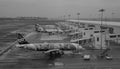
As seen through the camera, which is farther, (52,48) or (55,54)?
(52,48)

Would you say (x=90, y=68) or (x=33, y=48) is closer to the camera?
(x=90, y=68)

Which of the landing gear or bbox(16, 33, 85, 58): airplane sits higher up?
bbox(16, 33, 85, 58): airplane

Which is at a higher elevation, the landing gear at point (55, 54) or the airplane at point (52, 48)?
the airplane at point (52, 48)

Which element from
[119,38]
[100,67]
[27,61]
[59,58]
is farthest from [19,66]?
[119,38]

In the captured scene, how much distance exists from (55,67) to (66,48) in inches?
394

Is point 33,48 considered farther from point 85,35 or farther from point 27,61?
point 85,35

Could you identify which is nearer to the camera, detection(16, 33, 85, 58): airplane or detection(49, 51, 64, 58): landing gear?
detection(49, 51, 64, 58): landing gear

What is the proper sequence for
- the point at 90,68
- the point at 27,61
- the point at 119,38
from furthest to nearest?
1. the point at 119,38
2. the point at 27,61
3. the point at 90,68

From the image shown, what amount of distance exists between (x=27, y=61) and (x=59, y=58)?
6.99m

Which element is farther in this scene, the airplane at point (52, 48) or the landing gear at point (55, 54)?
the airplane at point (52, 48)

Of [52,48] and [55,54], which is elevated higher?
[52,48]

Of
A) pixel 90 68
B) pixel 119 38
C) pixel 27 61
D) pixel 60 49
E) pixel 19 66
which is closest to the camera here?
pixel 90 68

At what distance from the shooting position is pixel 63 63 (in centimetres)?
2961

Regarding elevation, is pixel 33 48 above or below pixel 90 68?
above
